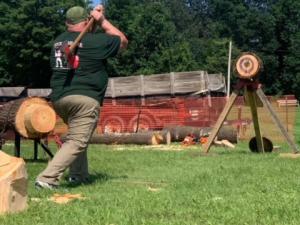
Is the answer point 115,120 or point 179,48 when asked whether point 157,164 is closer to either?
point 115,120

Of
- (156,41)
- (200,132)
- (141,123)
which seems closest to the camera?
(200,132)

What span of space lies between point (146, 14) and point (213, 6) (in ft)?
112

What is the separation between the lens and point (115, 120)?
24547 mm

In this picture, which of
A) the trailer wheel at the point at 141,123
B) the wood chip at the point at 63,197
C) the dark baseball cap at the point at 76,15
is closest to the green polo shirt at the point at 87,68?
the dark baseball cap at the point at 76,15

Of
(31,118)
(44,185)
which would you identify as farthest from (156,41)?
(44,185)

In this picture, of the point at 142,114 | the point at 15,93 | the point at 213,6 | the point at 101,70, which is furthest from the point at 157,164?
the point at 213,6

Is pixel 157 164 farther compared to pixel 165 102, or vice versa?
pixel 165 102

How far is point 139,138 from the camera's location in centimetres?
1959

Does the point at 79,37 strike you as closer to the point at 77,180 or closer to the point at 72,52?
the point at 72,52

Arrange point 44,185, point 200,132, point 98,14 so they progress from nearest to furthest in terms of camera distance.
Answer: point 44,185 < point 98,14 < point 200,132

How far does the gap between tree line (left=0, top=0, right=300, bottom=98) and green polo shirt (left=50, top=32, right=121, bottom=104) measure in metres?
43.4

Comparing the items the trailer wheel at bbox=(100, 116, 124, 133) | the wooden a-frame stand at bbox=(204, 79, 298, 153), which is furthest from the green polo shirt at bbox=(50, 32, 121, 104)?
the trailer wheel at bbox=(100, 116, 124, 133)

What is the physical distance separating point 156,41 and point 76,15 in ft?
205

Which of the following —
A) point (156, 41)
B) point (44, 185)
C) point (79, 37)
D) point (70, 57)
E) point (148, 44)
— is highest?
point (79, 37)
